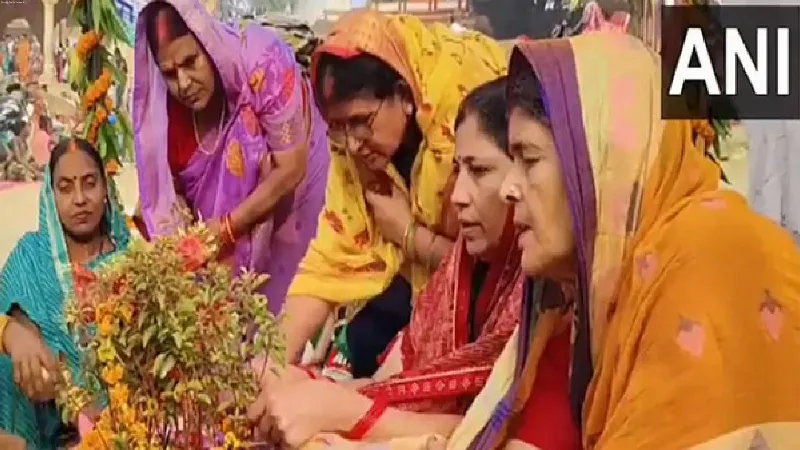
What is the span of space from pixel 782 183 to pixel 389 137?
50 cm

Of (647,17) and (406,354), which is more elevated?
(647,17)

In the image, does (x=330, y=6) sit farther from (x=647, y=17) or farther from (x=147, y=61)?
(x=647, y=17)

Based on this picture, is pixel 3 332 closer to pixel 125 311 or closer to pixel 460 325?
pixel 125 311

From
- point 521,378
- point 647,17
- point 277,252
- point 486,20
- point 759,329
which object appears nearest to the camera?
point 759,329

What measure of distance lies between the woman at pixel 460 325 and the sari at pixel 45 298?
393 mm

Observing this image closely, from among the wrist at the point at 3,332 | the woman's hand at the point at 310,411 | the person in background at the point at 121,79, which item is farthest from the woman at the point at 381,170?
the wrist at the point at 3,332

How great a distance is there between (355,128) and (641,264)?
1.79 feet

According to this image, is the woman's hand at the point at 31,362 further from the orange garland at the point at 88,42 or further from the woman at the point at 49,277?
the orange garland at the point at 88,42

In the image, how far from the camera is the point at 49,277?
1716mm

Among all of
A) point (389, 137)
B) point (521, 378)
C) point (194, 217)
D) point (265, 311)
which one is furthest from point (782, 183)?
point (194, 217)

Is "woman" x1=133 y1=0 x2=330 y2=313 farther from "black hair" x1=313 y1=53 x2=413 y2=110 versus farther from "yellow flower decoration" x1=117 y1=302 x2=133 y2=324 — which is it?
"yellow flower decoration" x1=117 y1=302 x2=133 y2=324

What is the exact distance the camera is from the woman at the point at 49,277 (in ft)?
5.55

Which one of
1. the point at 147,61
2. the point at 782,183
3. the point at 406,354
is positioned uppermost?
the point at 147,61

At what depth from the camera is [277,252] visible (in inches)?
64.9
